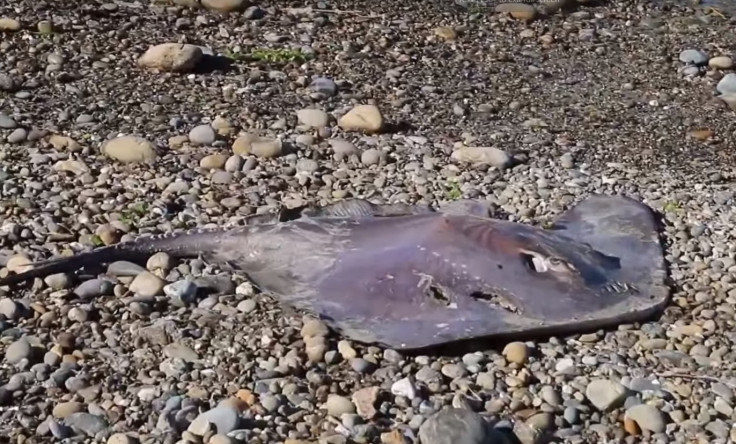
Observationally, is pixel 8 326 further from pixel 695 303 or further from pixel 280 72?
pixel 280 72

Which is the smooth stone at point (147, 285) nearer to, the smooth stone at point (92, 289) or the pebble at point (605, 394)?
the smooth stone at point (92, 289)

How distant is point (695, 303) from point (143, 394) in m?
2.35

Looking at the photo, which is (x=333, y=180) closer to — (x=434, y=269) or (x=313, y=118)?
(x=313, y=118)

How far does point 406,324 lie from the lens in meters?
4.28

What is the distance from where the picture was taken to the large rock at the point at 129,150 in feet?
19.6

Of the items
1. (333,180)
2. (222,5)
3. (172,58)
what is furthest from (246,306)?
(222,5)

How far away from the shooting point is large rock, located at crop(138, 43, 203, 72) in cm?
710

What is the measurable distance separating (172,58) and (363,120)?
144 cm

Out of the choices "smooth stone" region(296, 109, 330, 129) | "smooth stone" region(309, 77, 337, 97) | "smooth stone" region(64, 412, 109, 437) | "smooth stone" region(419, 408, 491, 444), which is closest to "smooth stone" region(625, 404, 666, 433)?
"smooth stone" region(419, 408, 491, 444)

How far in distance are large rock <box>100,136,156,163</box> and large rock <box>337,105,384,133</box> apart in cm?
117

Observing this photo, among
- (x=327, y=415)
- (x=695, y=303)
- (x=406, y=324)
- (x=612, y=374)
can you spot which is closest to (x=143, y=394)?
(x=327, y=415)

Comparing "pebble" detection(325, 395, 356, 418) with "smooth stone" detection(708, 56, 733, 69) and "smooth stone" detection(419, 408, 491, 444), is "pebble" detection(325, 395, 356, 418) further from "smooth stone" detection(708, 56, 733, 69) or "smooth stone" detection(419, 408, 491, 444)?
"smooth stone" detection(708, 56, 733, 69)

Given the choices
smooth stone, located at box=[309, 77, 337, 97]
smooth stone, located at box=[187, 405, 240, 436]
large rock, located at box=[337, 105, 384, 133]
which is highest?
smooth stone, located at box=[187, 405, 240, 436]

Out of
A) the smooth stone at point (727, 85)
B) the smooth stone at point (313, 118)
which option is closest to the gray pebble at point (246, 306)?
the smooth stone at point (313, 118)
